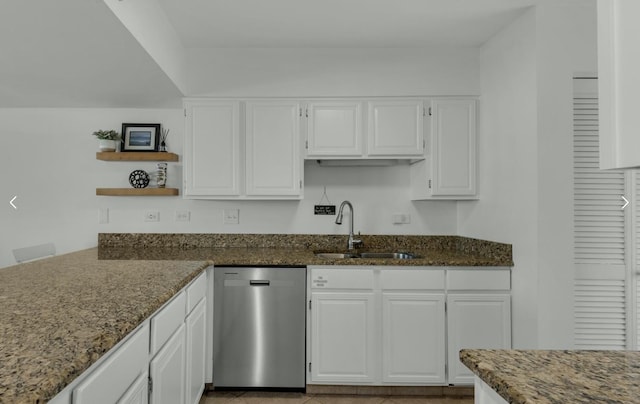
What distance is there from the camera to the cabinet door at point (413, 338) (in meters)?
2.51

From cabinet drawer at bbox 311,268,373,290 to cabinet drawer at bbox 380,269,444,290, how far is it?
0.10 m

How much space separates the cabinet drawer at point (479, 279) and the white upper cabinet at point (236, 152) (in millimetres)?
1233

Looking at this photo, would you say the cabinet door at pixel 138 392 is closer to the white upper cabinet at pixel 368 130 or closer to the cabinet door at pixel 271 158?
the cabinet door at pixel 271 158

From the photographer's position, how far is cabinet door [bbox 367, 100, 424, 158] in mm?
2852

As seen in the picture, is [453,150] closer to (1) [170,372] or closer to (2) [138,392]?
(1) [170,372]

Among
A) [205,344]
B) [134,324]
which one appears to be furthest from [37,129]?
[134,324]

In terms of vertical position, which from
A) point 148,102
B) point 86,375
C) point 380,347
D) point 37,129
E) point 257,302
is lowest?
point 380,347

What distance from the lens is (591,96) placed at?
89.1 inches

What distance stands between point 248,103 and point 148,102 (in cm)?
80

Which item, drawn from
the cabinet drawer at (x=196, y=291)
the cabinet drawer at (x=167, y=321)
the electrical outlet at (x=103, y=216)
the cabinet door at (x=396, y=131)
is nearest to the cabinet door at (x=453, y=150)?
the cabinet door at (x=396, y=131)

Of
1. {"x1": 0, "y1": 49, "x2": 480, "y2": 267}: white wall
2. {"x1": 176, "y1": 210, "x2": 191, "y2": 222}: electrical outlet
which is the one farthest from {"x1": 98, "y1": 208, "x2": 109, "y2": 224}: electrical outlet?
{"x1": 176, "y1": 210, "x2": 191, "y2": 222}: electrical outlet

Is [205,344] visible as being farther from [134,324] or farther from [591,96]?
[591,96]

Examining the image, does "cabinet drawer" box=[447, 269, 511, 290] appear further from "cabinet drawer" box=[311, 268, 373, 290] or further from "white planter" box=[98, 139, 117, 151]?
"white planter" box=[98, 139, 117, 151]


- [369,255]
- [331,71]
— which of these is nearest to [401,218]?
[369,255]
